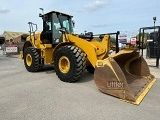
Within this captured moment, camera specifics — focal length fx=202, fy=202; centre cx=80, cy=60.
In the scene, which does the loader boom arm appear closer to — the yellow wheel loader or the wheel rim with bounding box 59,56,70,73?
the yellow wheel loader

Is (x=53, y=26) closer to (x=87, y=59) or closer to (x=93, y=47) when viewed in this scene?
(x=87, y=59)

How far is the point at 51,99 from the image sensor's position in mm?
4730

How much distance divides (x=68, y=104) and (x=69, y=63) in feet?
6.54

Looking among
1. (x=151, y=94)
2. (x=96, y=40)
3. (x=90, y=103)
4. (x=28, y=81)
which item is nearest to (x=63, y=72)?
(x=28, y=81)

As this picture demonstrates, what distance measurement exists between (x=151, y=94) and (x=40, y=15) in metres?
5.22

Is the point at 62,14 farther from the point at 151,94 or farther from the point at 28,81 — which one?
the point at 151,94

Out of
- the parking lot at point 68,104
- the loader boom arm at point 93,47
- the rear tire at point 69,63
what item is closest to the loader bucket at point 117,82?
the parking lot at point 68,104

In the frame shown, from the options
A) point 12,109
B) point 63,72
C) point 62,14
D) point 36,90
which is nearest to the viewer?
point 12,109

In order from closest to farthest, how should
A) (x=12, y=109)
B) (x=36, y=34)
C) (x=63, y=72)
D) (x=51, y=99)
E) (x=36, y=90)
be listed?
(x=12, y=109)
(x=51, y=99)
(x=36, y=90)
(x=63, y=72)
(x=36, y=34)

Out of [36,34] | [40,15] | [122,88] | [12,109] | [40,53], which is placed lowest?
[12,109]

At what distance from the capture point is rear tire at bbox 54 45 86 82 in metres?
5.99

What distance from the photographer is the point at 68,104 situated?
438cm

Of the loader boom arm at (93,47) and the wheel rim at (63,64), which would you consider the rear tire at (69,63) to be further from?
the loader boom arm at (93,47)

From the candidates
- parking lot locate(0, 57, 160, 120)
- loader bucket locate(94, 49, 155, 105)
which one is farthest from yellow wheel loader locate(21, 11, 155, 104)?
parking lot locate(0, 57, 160, 120)
